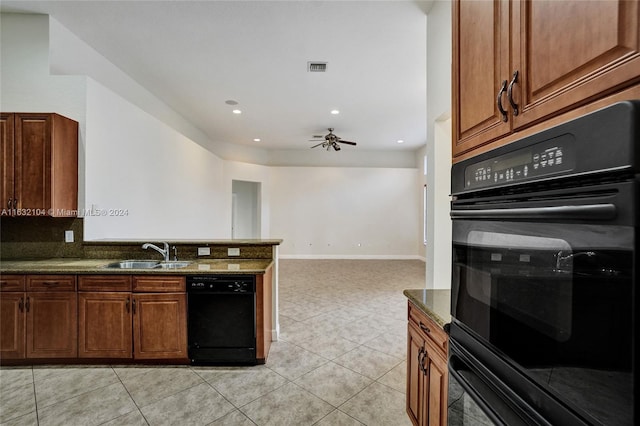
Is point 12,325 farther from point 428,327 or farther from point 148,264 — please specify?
point 428,327

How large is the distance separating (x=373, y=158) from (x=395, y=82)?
4.81 meters

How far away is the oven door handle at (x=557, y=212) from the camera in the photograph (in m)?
0.53

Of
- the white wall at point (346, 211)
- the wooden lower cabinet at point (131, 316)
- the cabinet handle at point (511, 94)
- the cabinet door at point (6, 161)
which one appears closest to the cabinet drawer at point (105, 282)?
the wooden lower cabinet at point (131, 316)

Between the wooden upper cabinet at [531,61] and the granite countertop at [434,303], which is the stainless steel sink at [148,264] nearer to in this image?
the granite countertop at [434,303]

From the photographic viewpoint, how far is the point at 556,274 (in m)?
0.65

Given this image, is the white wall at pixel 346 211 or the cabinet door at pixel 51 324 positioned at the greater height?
the white wall at pixel 346 211

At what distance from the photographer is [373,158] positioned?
30.0ft

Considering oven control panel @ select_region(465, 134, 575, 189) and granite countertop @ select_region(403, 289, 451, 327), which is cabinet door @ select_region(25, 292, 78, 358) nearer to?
granite countertop @ select_region(403, 289, 451, 327)

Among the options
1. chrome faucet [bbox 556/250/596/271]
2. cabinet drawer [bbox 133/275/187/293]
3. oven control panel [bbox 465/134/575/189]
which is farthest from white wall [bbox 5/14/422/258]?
chrome faucet [bbox 556/250/596/271]

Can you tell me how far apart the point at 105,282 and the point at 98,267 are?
22cm

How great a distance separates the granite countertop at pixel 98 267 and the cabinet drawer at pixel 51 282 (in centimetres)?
5

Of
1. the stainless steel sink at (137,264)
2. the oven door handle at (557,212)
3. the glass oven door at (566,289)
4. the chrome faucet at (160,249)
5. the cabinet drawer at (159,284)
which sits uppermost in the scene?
the oven door handle at (557,212)

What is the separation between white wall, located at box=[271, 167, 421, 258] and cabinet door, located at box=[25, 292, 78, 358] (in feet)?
20.9

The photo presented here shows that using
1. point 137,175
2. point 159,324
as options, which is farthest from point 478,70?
point 137,175
